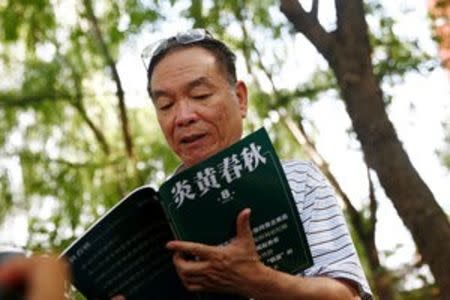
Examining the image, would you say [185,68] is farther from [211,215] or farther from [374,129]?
[374,129]

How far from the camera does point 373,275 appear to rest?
6148mm

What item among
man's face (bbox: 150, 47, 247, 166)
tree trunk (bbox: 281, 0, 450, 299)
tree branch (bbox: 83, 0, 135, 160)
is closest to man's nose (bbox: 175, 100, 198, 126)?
man's face (bbox: 150, 47, 247, 166)

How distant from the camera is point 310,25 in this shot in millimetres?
3732

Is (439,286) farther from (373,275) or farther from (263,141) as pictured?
(373,275)

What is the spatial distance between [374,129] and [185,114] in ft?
6.81

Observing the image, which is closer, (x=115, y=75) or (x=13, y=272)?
(x=13, y=272)

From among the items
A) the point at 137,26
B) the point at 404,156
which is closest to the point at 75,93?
the point at 137,26

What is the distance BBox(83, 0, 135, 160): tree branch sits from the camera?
7617 millimetres

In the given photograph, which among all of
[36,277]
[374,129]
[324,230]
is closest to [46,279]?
[36,277]

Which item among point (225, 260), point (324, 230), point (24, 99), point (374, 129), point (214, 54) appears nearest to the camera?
point (225, 260)

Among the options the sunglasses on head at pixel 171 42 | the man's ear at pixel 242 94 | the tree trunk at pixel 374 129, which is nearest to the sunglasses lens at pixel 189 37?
the sunglasses on head at pixel 171 42

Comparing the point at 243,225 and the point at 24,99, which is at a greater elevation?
the point at 24,99

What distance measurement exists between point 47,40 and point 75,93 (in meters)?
0.71

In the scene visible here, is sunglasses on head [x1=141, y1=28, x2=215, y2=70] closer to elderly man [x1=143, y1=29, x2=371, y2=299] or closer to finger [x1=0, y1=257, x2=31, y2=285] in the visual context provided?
Result: elderly man [x1=143, y1=29, x2=371, y2=299]
